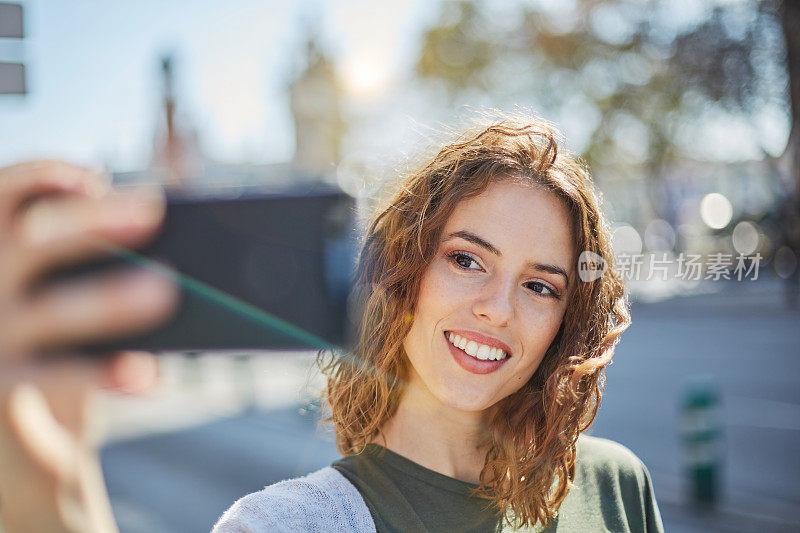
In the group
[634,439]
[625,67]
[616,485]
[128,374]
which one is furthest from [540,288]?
[625,67]

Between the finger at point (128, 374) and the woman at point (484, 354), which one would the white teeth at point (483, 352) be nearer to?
the woman at point (484, 354)

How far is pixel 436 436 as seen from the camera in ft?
5.41

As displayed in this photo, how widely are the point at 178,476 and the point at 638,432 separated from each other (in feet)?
15.7

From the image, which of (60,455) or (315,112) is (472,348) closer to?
(60,455)

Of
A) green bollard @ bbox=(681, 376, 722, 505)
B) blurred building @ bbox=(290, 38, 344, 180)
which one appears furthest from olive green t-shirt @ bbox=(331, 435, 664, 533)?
blurred building @ bbox=(290, 38, 344, 180)

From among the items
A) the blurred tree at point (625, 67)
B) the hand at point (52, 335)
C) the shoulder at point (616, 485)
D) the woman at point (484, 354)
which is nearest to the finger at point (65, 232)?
the hand at point (52, 335)

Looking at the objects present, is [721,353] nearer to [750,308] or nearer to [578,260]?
[750,308]

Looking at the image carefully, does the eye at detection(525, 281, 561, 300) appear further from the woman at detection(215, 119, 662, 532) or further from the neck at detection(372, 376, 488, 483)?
the neck at detection(372, 376, 488, 483)

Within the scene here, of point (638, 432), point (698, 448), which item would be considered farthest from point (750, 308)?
point (698, 448)

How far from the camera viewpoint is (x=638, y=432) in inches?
297

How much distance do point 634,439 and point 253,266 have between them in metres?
6.90

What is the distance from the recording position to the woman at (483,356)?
1.57 m

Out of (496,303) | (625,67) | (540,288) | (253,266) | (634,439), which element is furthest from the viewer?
(625,67)

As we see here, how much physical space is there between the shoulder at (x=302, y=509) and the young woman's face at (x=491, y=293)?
0.31 m
